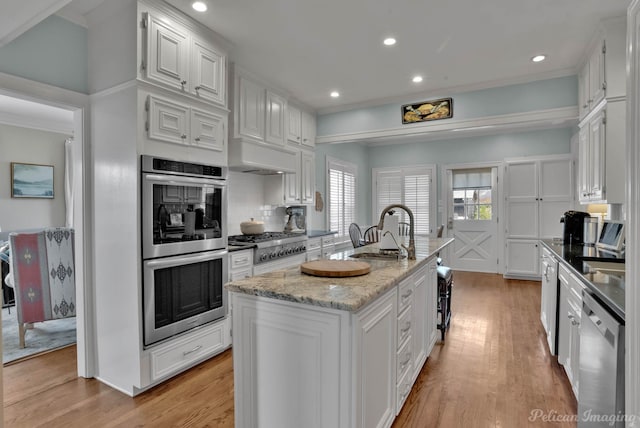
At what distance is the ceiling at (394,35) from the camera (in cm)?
238

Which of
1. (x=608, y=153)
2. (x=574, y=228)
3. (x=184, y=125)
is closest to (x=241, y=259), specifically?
(x=184, y=125)

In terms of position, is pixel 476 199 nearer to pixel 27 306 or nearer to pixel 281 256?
pixel 281 256

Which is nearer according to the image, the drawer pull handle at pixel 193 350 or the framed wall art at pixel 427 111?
the drawer pull handle at pixel 193 350

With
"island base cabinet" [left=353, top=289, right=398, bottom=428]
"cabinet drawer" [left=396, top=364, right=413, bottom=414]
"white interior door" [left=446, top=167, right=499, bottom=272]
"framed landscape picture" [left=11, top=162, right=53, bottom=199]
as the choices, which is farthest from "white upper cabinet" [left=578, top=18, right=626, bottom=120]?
"framed landscape picture" [left=11, top=162, right=53, bottom=199]

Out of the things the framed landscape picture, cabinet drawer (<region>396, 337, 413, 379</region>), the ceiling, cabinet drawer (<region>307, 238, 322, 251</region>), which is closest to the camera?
cabinet drawer (<region>396, 337, 413, 379</region>)

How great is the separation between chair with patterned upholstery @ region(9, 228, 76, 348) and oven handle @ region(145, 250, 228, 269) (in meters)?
1.61

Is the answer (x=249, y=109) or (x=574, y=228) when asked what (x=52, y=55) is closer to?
(x=249, y=109)

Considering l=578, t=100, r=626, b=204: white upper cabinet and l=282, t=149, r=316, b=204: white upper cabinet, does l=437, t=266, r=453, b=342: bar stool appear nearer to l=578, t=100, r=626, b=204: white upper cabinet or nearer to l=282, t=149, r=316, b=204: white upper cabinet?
l=578, t=100, r=626, b=204: white upper cabinet

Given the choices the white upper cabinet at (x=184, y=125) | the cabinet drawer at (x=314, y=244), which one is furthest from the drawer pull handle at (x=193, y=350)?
the cabinet drawer at (x=314, y=244)

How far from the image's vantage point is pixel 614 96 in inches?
102

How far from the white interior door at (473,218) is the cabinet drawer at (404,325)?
4.94 m

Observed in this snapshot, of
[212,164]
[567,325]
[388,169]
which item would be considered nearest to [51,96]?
[212,164]

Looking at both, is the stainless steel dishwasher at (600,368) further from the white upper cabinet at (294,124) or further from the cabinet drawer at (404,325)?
the white upper cabinet at (294,124)

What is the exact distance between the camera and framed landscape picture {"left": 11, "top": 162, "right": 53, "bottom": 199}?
4.91 m
